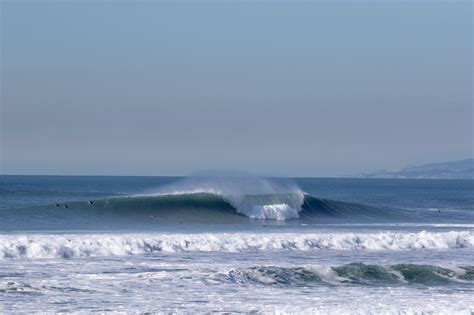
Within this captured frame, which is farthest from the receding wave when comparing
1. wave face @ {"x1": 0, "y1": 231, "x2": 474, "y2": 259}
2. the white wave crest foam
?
the white wave crest foam

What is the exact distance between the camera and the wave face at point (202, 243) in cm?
1800

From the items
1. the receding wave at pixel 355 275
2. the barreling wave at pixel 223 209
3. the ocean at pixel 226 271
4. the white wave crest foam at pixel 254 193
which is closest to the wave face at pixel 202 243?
the ocean at pixel 226 271

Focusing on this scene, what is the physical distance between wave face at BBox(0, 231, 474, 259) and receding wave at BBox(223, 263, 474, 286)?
3.66 meters

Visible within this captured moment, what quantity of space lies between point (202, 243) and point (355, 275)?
482 cm

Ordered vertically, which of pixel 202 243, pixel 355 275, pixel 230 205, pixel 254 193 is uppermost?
pixel 254 193

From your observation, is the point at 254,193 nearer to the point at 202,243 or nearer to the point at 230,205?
the point at 230,205

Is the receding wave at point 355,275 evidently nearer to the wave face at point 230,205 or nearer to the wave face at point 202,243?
the wave face at point 202,243

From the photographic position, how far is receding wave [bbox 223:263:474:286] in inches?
599

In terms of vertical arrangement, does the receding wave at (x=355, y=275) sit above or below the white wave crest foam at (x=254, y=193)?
below

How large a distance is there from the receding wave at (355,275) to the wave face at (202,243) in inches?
144

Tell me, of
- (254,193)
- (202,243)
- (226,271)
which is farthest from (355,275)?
(254,193)

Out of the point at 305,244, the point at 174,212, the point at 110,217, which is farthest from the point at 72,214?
the point at 305,244

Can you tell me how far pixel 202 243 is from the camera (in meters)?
19.7

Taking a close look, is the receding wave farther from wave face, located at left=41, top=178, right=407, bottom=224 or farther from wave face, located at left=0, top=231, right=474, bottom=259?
wave face, located at left=41, top=178, right=407, bottom=224
